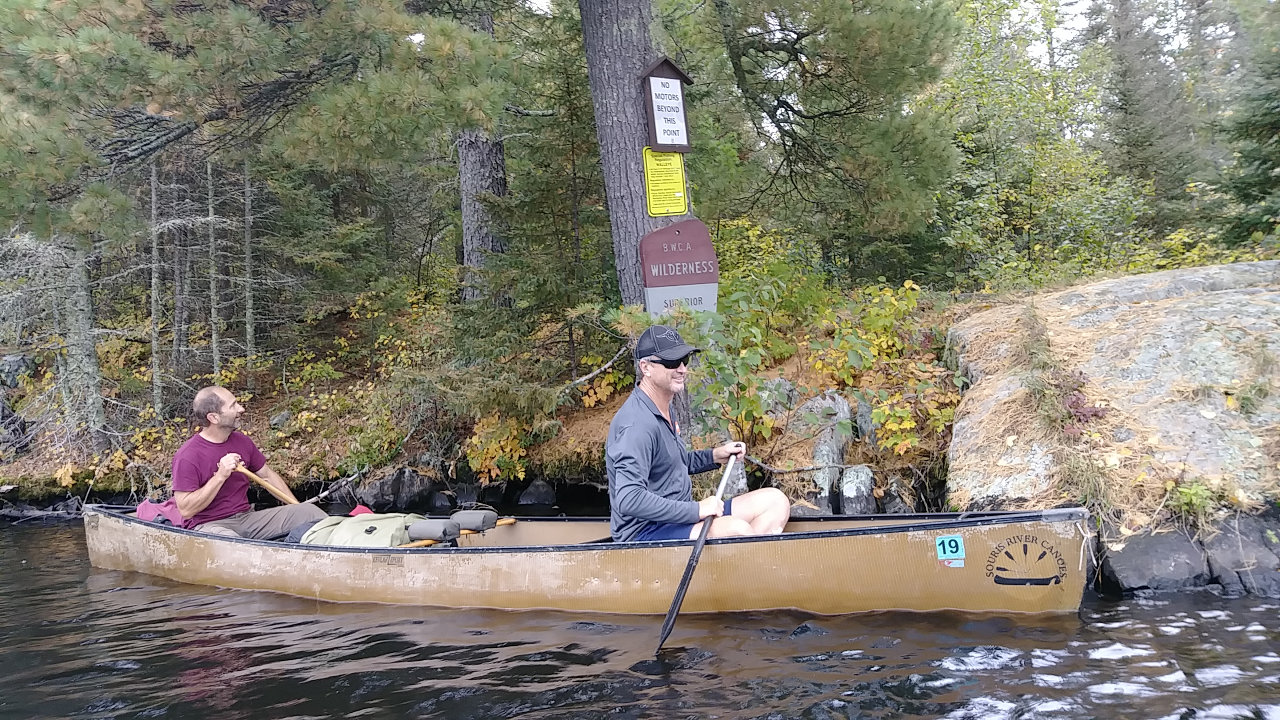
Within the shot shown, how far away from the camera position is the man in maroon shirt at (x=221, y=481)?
6395 millimetres

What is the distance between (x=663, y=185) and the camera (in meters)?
6.45

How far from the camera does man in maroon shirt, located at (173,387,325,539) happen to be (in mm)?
6395

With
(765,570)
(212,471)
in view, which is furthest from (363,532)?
(765,570)

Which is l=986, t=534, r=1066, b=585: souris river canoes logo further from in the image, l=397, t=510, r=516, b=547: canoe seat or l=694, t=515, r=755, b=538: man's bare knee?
l=397, t=510, r=516, b=547: canoe seat

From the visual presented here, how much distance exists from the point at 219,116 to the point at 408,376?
2731 millimetres

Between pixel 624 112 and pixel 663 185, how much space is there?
660 mm

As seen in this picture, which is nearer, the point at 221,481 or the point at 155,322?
Answer: the point at 221,481

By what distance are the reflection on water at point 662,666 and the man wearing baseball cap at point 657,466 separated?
1.76 ft

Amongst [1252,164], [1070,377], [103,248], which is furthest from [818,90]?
[103,248]

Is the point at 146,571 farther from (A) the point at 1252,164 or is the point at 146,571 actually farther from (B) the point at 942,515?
(A) the point at 1252,164

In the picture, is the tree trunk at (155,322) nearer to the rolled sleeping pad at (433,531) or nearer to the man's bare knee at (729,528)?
the rolled sleeping pad at (433,531)

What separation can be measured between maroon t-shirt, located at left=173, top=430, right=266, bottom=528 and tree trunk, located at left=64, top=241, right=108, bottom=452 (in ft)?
20.8

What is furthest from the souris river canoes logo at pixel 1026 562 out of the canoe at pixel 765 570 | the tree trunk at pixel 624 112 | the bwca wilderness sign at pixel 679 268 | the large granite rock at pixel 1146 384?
the tree trunk at pixel 624 112

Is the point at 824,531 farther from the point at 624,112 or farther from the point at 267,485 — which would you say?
the point at 267,485
